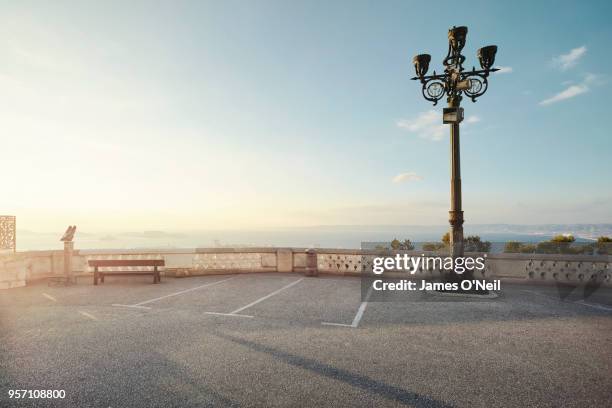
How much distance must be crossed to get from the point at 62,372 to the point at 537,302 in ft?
33.4

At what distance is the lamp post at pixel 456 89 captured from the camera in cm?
880

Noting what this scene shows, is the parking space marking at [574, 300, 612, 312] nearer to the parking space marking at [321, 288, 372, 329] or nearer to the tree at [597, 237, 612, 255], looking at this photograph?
the tree at [597, 237, 612, 255]

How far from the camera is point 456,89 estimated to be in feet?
29.7

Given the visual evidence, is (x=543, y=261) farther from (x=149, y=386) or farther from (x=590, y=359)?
(x=149, y=386)

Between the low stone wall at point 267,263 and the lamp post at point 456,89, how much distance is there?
9.75 feet

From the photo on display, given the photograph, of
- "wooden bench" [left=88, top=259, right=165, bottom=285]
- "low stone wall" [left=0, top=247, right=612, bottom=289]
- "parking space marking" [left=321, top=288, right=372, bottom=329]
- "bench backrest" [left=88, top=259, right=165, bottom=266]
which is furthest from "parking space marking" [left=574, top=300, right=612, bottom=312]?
"bench backrest" [left=88, top=259, right=165, bottom=266]

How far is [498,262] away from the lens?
10.8m

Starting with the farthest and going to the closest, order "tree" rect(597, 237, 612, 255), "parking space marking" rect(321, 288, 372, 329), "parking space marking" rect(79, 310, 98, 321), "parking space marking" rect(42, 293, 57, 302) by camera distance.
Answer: "tree" rect(597, 237, 612, 255) → "parking space marking" rect(42, 293, 57, 302) → "parking space marking" rect(79, 310, 98, 321) → "parking space marking" rect(321, 288, 372, 329)

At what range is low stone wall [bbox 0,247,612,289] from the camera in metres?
10.1

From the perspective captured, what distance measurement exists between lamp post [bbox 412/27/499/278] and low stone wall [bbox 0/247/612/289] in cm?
297

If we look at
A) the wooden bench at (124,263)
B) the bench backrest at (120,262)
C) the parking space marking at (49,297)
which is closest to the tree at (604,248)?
the wooden bench at (124,263)

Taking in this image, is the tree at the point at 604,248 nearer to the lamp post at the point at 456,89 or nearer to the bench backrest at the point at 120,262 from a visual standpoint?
the lamp post at the point at 456,89

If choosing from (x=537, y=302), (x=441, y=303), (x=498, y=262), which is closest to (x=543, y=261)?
(x=498, y=262)

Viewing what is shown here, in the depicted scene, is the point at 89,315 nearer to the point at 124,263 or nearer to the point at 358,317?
the point at 124,263
